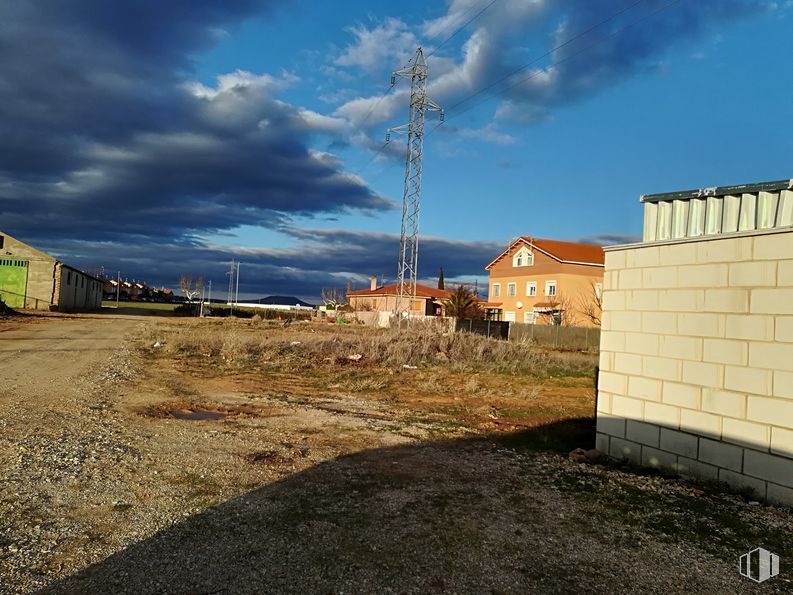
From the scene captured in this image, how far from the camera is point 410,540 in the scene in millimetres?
4727

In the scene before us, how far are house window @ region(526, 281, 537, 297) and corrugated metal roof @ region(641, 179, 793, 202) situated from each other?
44005mm

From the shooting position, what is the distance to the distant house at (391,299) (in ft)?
231

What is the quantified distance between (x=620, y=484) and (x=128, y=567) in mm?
5476

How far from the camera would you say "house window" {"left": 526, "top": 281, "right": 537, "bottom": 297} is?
5091cm

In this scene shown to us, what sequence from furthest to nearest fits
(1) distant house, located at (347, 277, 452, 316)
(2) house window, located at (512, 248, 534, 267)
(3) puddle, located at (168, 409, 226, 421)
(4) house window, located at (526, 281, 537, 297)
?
(1) distant house, located at (347, 277, 452, 316) → (2) house window, located at (512, 248, 534, 267) → (4) house window, located at (526, 281, 537, 297) → (3) puddle, located at (168, 409, 226, 421)

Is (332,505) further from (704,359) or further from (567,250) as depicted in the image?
(567,250)

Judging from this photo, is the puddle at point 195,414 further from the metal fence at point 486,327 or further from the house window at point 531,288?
the house window at point 531,288

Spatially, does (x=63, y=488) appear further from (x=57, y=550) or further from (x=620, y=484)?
(x=620, y=484)

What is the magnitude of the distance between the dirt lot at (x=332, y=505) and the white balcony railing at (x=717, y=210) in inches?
128

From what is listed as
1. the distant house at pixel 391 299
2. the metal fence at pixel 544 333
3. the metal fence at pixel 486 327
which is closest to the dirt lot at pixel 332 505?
the metal fence at pixel 544 333

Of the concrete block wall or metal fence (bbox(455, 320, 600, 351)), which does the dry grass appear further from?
metal fence (bbox(455, 320, 600, 351))

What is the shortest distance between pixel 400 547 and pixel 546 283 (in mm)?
47004

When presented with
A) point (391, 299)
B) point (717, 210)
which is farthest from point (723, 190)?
point (391, 299)

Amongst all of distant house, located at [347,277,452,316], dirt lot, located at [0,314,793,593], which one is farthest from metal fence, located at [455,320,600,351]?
dirt lot, located at [0,314,793,593]
